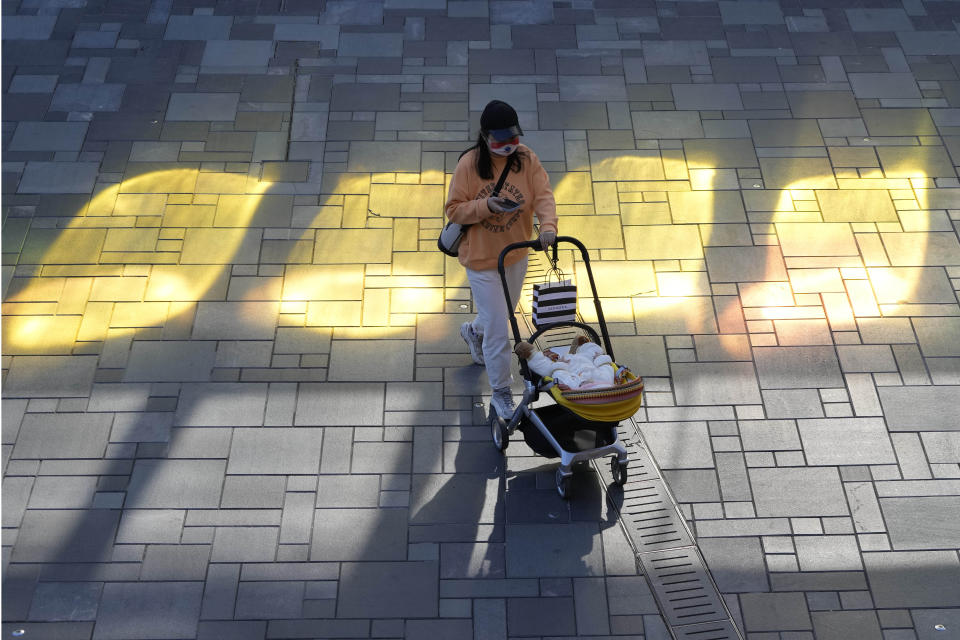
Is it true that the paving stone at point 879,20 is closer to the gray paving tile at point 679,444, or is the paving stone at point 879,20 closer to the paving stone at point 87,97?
the gray paving tile at point 679,444

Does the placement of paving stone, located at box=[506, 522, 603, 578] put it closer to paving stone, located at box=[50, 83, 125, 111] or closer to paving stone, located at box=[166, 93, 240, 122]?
paving stone, located at box=[166, 93, 240, 122]

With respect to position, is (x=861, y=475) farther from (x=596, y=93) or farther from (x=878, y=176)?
(x=596, y=93)

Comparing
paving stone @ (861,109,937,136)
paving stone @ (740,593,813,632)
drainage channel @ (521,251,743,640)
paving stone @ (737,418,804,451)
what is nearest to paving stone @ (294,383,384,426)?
drainage channel @ (521,251,743,640)

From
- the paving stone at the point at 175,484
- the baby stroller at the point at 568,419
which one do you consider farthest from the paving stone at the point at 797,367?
the paving stone at the point at 175,484

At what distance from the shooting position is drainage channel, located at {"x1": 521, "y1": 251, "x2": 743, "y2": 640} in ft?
15.3

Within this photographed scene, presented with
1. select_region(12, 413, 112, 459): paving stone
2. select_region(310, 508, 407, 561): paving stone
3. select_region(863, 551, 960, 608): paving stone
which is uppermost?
select_region(12, 413, 112, 459): paving stone

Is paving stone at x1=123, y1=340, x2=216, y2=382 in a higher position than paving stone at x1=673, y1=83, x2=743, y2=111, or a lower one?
lower

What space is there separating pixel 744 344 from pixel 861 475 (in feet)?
3.87

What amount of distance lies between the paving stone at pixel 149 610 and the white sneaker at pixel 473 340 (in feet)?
7.18

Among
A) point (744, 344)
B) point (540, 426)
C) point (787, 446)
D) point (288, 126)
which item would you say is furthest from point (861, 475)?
point (288, 126)

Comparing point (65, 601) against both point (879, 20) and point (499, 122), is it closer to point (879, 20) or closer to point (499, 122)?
point (499, 122)

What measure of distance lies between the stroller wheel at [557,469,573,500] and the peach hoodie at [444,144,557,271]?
124 centimetres

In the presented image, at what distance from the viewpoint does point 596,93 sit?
8172 mm

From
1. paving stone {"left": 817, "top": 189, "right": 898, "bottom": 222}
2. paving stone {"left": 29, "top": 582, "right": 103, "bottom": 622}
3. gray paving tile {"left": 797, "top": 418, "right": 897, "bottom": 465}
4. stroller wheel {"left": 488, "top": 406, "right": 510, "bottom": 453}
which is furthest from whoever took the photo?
paving stone {"left": 817, "top": 189, "right": 898, "bottom": 222}
